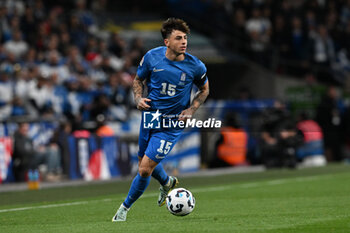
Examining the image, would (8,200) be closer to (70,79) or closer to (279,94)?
(70,79)

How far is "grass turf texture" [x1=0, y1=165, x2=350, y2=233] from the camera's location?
8922 mm

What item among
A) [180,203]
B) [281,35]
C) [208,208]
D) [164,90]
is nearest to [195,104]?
[164,90]

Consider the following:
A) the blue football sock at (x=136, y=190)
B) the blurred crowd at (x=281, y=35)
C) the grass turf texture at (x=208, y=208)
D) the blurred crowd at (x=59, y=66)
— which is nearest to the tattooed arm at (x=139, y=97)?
the blue football sock at (x=136, y=190)

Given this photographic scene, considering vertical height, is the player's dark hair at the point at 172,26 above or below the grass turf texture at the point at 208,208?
above

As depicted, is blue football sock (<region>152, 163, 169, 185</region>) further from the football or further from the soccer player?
the football

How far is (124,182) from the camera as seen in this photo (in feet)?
59.2

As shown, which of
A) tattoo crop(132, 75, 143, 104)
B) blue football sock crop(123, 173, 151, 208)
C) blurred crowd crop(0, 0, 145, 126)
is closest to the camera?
blue football sock crop(123, 173, 151, 208)

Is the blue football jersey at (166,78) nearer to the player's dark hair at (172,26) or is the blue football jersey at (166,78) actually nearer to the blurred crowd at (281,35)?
the player's dark hair at (172,26)

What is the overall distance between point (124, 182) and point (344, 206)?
25.5ft

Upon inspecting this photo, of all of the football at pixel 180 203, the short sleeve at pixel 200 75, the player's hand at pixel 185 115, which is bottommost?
the football at pixel 180 203

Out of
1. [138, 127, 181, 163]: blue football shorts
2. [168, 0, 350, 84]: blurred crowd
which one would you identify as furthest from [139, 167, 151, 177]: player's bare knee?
[168, 0, 350, 84]: blurred crowd

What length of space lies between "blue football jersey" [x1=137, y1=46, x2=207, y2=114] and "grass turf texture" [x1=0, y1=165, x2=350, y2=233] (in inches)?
57.0

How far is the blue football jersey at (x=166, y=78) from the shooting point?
9.74 metres

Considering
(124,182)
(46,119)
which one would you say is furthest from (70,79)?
(124,182)
